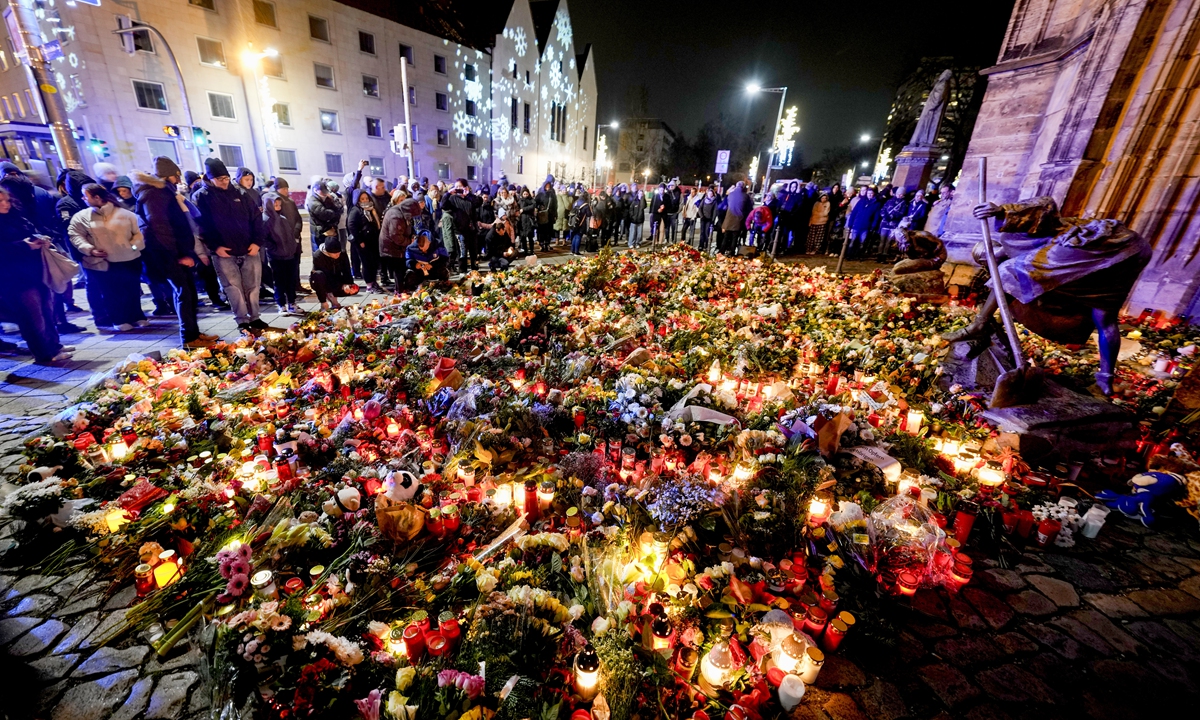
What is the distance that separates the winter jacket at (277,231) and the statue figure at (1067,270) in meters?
9.50

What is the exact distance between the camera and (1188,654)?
9.09ft

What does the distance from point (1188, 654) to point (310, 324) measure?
8.81 m

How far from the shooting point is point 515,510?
3742 mm

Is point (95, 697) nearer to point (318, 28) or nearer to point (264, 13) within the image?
point (264, 13)

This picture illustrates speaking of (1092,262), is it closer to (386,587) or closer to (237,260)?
(386,587)

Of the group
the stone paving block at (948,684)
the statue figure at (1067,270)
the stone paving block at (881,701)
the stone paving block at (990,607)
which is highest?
the statue figure at (1067,270)

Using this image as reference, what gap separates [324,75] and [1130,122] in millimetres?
35262

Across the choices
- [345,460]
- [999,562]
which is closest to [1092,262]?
[999,562]

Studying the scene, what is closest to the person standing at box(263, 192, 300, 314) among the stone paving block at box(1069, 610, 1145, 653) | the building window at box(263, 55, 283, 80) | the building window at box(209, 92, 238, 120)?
the stone paving block at box(1069, 610, 1145, 653)

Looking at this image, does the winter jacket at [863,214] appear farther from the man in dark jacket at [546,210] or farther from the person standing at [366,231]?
the person standing at [366,231]

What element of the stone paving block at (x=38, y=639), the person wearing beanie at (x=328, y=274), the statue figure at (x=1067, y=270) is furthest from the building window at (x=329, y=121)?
the statue figure at (x=1067, y=270)

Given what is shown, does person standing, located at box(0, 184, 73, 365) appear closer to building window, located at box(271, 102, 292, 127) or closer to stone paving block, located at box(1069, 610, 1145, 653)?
stone paving block, located at box(1069, 610, 1145, 653)

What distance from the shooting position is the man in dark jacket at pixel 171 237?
20.9 ft

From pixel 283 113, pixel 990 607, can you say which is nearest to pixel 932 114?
pixel 990 607
